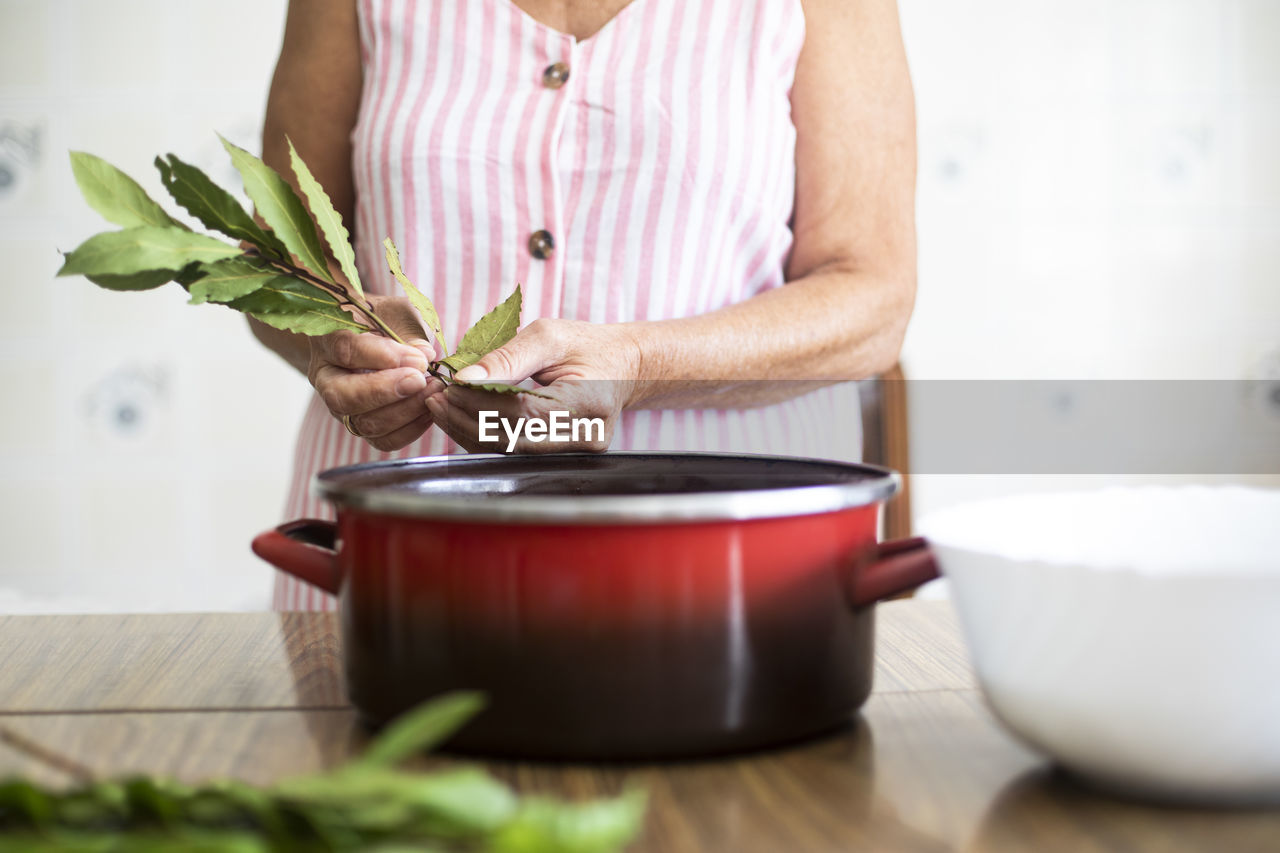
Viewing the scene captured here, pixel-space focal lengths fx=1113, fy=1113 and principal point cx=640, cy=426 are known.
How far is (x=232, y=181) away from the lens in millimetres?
2021

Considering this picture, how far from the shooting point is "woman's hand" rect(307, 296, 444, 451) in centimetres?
69

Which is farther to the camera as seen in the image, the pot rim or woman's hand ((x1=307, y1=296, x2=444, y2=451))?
woman's hand ((x1=307, y1=296, x2=444, y2=451))

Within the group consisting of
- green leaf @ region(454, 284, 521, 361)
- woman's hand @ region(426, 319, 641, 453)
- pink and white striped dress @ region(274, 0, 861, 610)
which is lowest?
woman's hand @ region(426, 319, 641, 453)

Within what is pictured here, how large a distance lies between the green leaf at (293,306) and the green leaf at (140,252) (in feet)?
0.13

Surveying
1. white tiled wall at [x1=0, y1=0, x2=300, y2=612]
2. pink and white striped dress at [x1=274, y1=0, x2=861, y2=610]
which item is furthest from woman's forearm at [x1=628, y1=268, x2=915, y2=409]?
white tiled wall at [x1=0, y1=0, x2=300, y2=612]

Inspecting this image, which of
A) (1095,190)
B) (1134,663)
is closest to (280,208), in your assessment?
(1134,663)

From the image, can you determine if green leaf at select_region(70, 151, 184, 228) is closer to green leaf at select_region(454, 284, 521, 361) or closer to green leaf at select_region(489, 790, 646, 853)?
green leaf at select_region(454, 284, 521, 361)

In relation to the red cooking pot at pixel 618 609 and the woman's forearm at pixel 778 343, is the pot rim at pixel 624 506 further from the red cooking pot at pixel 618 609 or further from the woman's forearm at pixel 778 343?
the woman's forearm at pixel 778 343

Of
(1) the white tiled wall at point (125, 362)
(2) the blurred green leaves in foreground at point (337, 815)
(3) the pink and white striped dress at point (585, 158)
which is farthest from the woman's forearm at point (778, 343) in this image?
(1) the white tiled wall at point (125, 362)

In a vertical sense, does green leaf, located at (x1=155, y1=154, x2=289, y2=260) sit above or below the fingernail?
above

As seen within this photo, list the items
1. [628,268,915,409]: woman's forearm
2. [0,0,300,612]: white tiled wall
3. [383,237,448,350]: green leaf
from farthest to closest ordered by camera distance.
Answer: [0,0,300,612]: white tiled wall → [628,268,915,409]: woman's forearm → [383,237,448,350]: green leaf

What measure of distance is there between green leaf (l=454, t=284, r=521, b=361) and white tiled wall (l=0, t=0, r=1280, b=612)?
1.53 metres

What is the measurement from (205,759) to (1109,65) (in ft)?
6.82

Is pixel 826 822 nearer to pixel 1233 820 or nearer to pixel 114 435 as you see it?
pixel 1233 820
